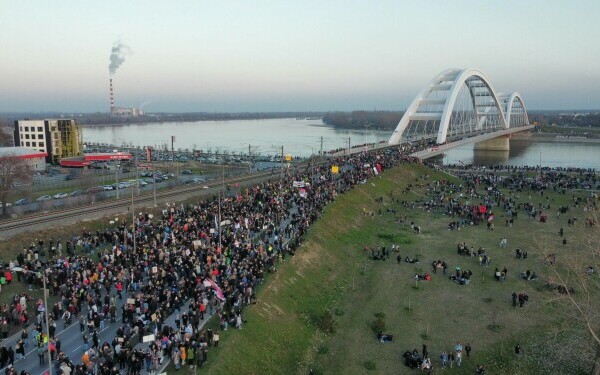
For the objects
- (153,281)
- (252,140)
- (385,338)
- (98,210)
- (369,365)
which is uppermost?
(252,140)

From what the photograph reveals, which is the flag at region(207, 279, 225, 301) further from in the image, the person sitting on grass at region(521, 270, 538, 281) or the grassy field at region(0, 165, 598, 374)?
the person sitting on grass at region(521, 270, 538, 281)

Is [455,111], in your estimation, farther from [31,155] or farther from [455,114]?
[31,155]

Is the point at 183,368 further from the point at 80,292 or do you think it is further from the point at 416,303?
the point at 416,303

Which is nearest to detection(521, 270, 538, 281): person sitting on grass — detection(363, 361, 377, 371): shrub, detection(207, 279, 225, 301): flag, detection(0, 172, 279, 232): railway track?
detection(363, 361, 377, 371): shrub

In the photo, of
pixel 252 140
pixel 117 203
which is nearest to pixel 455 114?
pixel 252 140

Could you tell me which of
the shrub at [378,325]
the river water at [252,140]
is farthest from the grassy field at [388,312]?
the river water at [252,140]

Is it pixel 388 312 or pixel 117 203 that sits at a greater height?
pixel 117 203

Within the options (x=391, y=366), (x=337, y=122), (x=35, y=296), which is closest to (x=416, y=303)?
(x=391, y=366)
